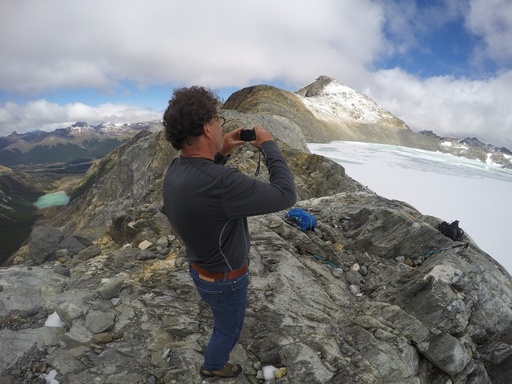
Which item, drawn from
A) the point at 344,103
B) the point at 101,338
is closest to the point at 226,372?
the point at 101,338

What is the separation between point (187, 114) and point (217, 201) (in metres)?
0.78

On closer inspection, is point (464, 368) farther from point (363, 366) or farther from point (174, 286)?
point (174, 286)

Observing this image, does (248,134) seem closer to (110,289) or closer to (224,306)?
(224,306)

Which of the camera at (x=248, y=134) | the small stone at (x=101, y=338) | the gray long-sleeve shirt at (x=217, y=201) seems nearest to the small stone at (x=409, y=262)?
the gray long-sleeve shirt at (x=217, y=201)

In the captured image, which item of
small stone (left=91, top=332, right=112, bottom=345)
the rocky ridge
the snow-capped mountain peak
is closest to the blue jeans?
the rocky ridge

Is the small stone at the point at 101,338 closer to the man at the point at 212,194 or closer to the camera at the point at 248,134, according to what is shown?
the man at the point at 212,194

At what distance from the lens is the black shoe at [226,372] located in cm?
397

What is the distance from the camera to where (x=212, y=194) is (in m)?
2.70

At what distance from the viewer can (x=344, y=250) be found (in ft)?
24.9

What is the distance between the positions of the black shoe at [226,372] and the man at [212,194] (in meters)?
1.16

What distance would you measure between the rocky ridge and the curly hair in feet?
10.3

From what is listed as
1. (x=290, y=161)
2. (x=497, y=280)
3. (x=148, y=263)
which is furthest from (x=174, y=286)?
(x=290, y=161)

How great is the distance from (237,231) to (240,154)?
1077 cm

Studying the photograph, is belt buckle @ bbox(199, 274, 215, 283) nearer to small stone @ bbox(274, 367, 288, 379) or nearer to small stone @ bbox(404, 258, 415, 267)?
small stone @ bbox(274, 367, 288, 379)
